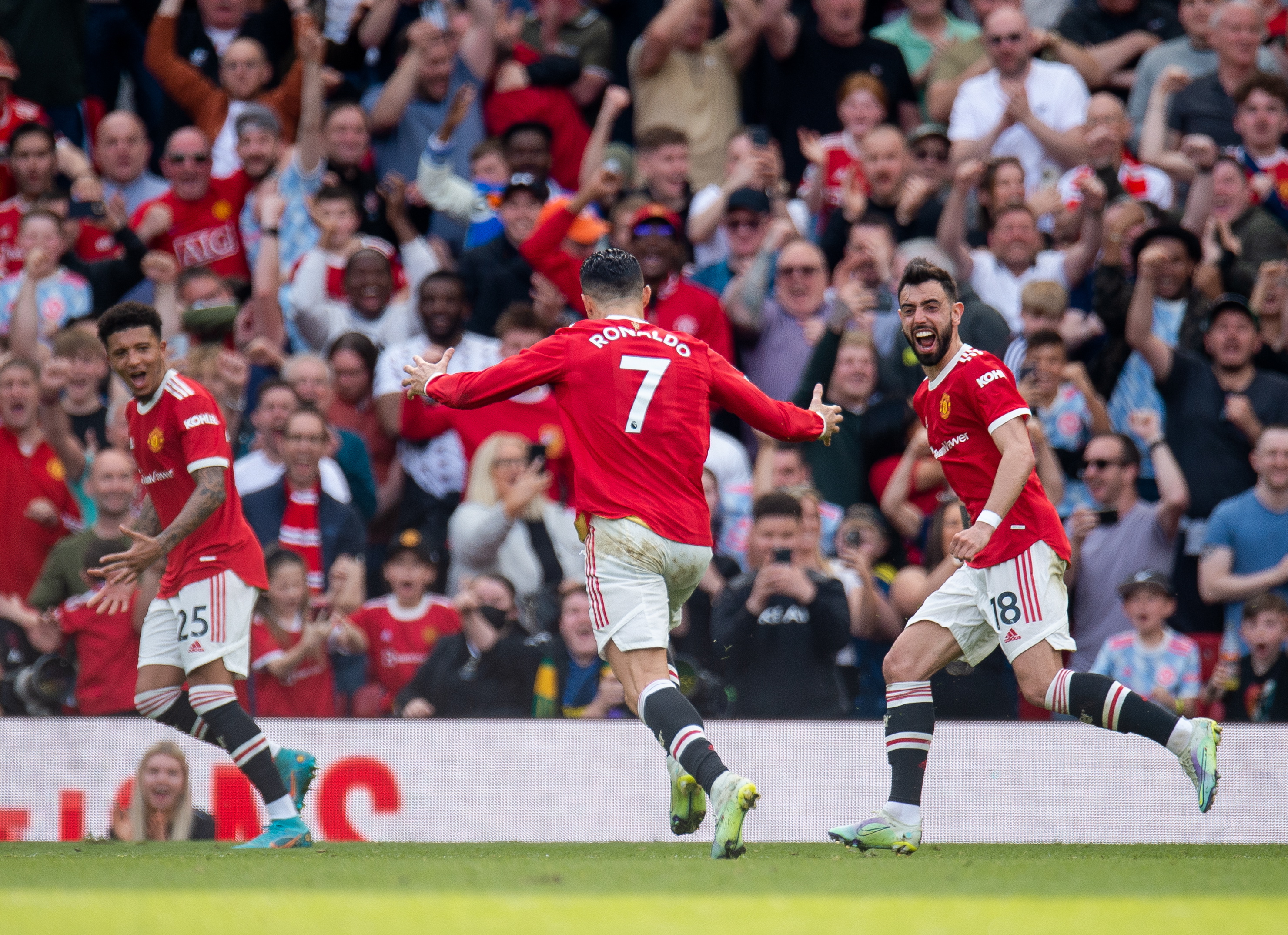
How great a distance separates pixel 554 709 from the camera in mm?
9688

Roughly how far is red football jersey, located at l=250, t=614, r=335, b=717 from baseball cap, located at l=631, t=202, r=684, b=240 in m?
3.69

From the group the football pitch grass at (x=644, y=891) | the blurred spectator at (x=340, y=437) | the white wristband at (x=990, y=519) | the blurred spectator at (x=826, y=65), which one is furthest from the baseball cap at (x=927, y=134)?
the white wristband at (x=990, y=519)

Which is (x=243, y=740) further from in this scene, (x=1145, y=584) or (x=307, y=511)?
(x=1145, y=584)

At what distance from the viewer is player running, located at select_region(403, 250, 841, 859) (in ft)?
22.1

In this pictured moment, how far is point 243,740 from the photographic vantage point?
7828mm

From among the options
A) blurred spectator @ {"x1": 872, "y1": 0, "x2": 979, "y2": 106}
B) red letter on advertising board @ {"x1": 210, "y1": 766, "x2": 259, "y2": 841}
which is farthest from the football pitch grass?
blurred spectator @ {"x1": 872, "y1": 0, "x2": 979, "y2": 106}

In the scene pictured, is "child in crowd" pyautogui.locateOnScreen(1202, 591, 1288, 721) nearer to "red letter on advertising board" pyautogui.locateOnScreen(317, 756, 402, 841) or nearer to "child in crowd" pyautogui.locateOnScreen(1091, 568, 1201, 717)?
"child in crowd" pyautogui.locateOnScreen(1091, 568, 1201, 717)

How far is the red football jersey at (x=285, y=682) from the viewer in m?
9.63

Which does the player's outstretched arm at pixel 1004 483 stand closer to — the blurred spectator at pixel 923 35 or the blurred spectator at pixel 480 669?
the blurred spectator at pixel 480 669

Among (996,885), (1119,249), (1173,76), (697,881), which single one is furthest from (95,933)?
(1173,76)

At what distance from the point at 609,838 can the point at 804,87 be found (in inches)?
288

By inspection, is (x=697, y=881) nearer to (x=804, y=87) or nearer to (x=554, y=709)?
(x=554, y=709)

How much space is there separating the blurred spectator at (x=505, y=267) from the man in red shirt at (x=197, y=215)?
204 centimetres

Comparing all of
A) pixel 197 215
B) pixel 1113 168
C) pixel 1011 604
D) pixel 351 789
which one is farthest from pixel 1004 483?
pixel 197 215
